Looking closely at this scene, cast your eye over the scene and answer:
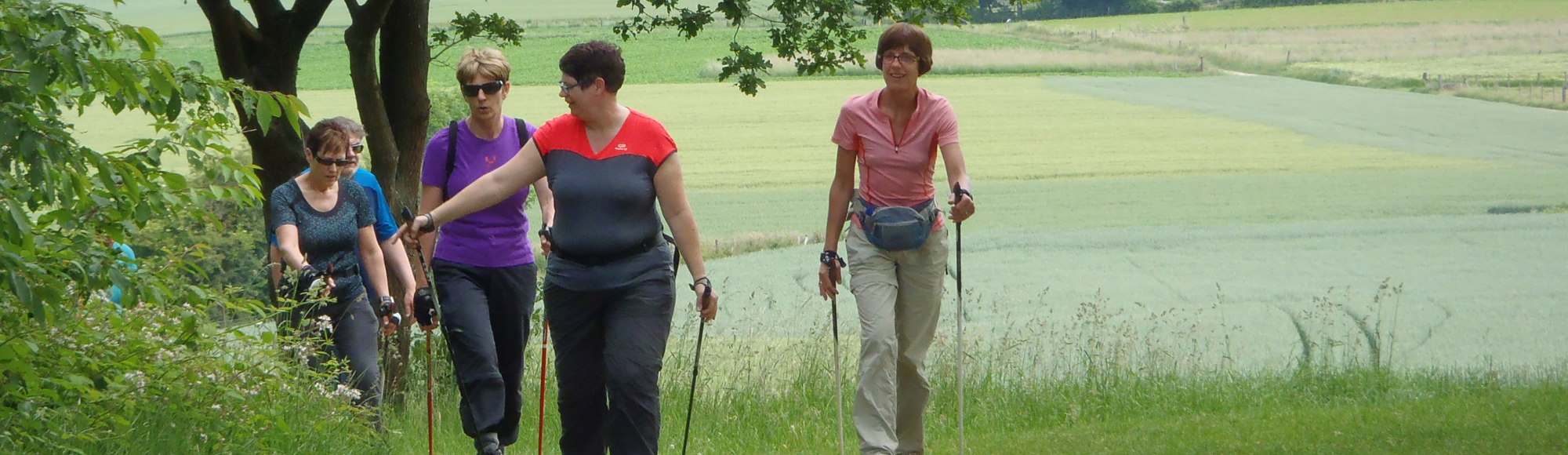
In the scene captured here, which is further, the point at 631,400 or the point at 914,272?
the point at 914,272

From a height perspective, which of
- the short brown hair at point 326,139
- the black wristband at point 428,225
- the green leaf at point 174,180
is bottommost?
the black wristband at point 428,225

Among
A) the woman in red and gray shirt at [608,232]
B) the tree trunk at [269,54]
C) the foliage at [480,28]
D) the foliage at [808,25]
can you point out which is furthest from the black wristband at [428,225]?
the foliage at [480,28]

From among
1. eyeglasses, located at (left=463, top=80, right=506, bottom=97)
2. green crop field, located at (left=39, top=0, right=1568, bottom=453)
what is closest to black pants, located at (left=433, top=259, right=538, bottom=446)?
green crop field, located at (left=39, top=0, right=1568, bottom=453)

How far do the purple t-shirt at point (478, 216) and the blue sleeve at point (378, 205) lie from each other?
34 centimetres

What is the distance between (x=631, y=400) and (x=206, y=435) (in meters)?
1.46

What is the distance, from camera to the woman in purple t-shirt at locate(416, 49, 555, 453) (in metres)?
5.90

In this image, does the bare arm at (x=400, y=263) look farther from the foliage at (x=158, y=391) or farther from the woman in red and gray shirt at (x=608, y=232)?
the woman in red and gray shirt at (x=608, y=232)

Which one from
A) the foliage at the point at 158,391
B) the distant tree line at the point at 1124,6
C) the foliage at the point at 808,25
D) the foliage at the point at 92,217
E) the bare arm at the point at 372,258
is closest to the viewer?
the foliage at the point at 92,217

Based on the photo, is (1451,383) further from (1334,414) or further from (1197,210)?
(1197,210)

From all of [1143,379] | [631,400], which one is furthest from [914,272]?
[1143,379]

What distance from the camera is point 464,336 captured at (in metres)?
5.89

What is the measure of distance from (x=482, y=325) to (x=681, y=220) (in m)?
1.26

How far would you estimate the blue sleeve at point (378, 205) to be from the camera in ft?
20.6

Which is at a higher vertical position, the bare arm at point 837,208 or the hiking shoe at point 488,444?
the bare arm at point 837,208
